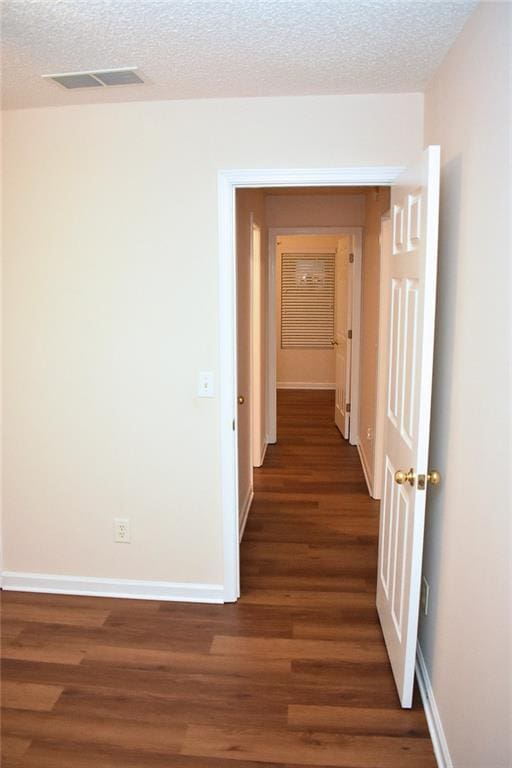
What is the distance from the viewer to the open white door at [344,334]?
6.06 meters

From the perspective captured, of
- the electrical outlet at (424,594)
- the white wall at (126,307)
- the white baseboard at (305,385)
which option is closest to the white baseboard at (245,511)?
→ the white wall at (126,307)

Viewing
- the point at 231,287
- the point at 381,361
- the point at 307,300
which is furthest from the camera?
the point at 307,300

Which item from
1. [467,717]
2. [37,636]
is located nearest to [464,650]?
[467,717]

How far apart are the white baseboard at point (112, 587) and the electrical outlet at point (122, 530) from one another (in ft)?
0.73

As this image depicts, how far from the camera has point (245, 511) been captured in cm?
414

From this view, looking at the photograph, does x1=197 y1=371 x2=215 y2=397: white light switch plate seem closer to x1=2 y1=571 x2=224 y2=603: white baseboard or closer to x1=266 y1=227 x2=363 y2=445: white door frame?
x1=2 y1=571 x2=224 y2=603: white baseboard

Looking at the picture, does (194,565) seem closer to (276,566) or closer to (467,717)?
(276,566)

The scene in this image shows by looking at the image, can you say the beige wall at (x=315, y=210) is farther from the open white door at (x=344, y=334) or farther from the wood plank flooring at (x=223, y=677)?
the wood plank flooring at (x=223, y=677)

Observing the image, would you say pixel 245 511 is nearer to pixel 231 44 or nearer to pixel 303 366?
pixel 231 44

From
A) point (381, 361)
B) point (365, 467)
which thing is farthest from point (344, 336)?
point (381, 361)

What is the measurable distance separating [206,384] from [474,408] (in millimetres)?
→ 1458

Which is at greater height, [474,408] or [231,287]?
[231,287]

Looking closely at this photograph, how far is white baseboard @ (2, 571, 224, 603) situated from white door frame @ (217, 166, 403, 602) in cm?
12

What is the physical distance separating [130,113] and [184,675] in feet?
8.30
